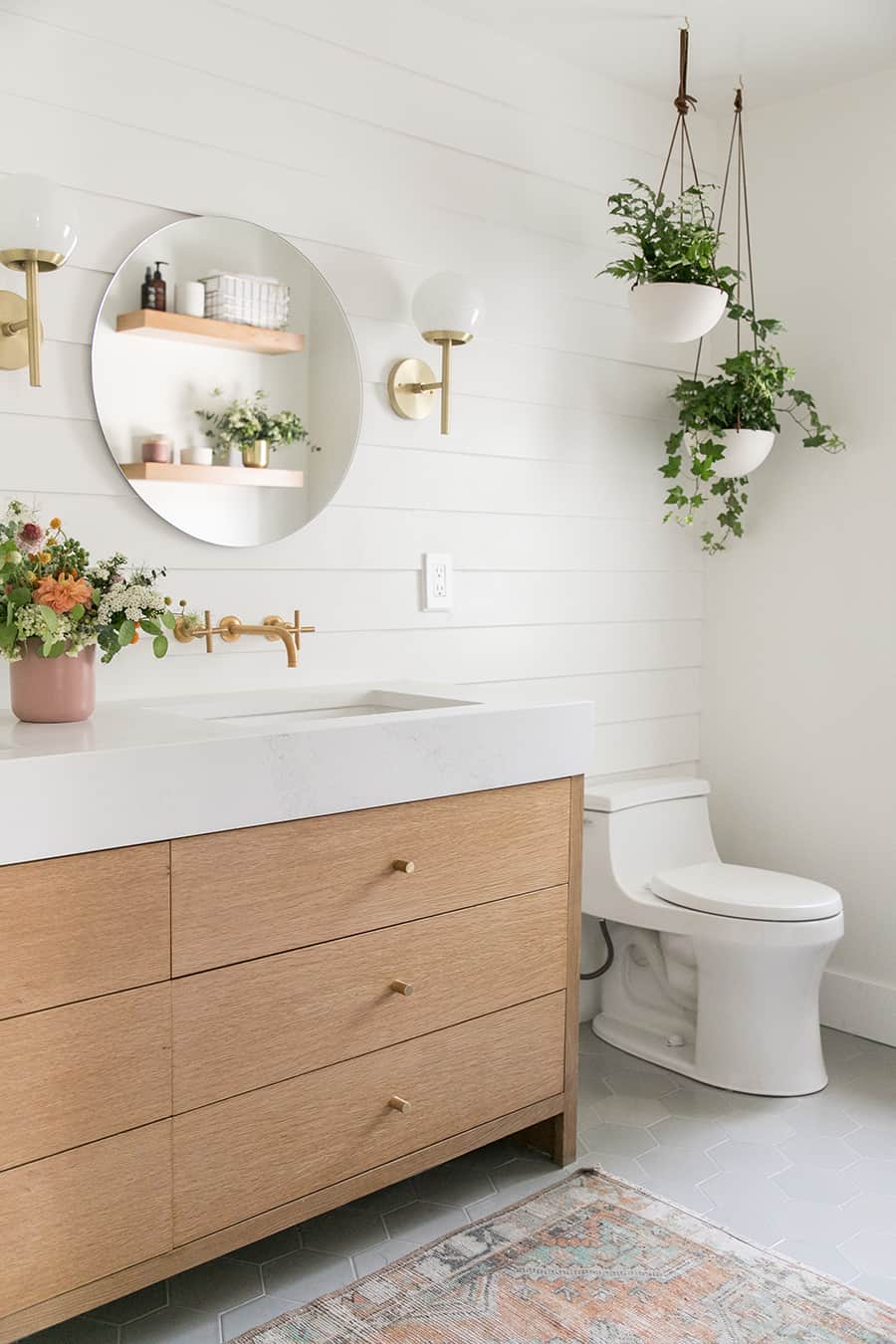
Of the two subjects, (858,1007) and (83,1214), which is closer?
(83,1214)

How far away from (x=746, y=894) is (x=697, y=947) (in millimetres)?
159

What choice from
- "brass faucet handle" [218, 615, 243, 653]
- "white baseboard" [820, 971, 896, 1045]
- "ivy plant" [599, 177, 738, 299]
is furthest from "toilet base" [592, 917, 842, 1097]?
"ivy plant" [599, 177, 738, 299]

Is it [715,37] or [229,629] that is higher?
[715,37]

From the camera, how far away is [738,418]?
116 inches

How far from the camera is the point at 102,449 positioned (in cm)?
212

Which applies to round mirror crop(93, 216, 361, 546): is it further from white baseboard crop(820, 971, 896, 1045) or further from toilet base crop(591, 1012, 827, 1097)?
white baseboard crop(820, 971, 896, 1045)

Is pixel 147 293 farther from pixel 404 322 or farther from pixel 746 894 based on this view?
pixel 746 894

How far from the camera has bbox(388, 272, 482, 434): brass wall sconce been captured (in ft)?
8.02

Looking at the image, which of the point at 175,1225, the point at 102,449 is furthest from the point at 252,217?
the point at 175,1225

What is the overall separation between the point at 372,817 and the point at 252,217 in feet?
3.81

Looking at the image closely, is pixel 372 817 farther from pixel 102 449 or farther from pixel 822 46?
pixel 822 46

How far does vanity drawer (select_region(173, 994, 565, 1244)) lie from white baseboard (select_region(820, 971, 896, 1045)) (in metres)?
1.07

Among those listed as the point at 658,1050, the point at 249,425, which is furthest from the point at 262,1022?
the point at 658,1050

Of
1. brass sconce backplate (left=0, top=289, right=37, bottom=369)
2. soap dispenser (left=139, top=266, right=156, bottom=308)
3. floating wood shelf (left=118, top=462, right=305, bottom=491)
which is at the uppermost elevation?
soap dispenser (left=139, top=266, right=156, bottom=308)
